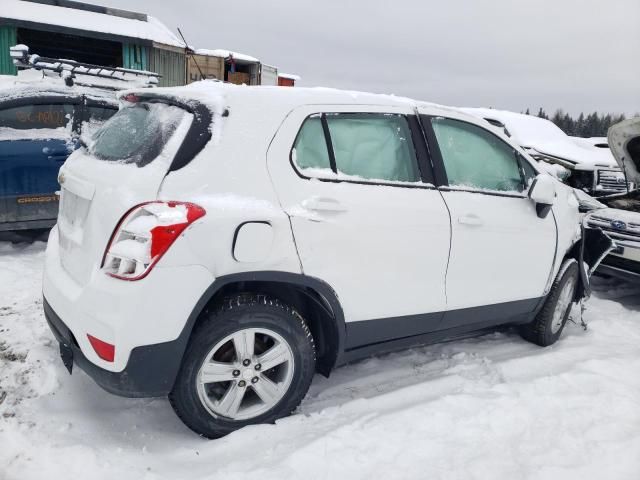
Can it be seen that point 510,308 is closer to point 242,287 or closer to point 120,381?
point 242,287

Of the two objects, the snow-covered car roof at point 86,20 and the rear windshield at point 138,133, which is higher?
the snow-covered car roof at point 86,20

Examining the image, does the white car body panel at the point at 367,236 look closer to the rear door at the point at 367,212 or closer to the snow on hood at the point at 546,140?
the rear door at the point at 367,212

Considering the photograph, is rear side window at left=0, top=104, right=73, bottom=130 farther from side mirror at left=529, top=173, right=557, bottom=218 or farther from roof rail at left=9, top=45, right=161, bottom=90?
side mirror at left=529, top=173, right=557, bottom=218

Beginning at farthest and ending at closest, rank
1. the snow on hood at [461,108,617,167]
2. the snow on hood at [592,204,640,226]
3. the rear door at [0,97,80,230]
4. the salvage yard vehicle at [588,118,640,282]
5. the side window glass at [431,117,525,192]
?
the snow on hood at [461,108,617,167] < the snow on hood at [592,204,640,226] < the salvage yard vehicle at [588,118,640,282] < the rear door at [0,97,80,230] < the side window glass at [431,117,525,192]

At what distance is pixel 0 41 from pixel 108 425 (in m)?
16.7

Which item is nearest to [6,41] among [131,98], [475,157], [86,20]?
[86,20]

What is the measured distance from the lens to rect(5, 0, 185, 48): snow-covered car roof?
14805 mm

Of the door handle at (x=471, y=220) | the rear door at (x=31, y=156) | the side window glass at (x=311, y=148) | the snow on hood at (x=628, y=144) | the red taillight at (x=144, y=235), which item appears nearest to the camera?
the red taillight at (x=144, y=235)

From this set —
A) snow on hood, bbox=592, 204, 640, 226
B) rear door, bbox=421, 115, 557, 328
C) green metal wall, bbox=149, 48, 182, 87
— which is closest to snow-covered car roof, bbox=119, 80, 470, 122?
rear door, bbox=421, 115, 557, 328

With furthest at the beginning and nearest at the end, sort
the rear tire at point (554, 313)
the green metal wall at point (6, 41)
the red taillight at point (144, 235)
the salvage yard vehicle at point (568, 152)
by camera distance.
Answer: the green metal wall at point (6, 41) < the salvage yard vehicle at point (568, 152) < the rear tire at point (554, 313) < the red taillight at point (144, 235)

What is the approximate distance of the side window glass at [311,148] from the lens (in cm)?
253

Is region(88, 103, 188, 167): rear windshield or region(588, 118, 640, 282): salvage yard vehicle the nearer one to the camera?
region(88, 103, 188, 167): rear windshield

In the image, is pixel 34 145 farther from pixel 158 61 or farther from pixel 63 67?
pixel 158 61

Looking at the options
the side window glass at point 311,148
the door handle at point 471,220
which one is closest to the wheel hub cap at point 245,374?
the side window glass at point 311,148
